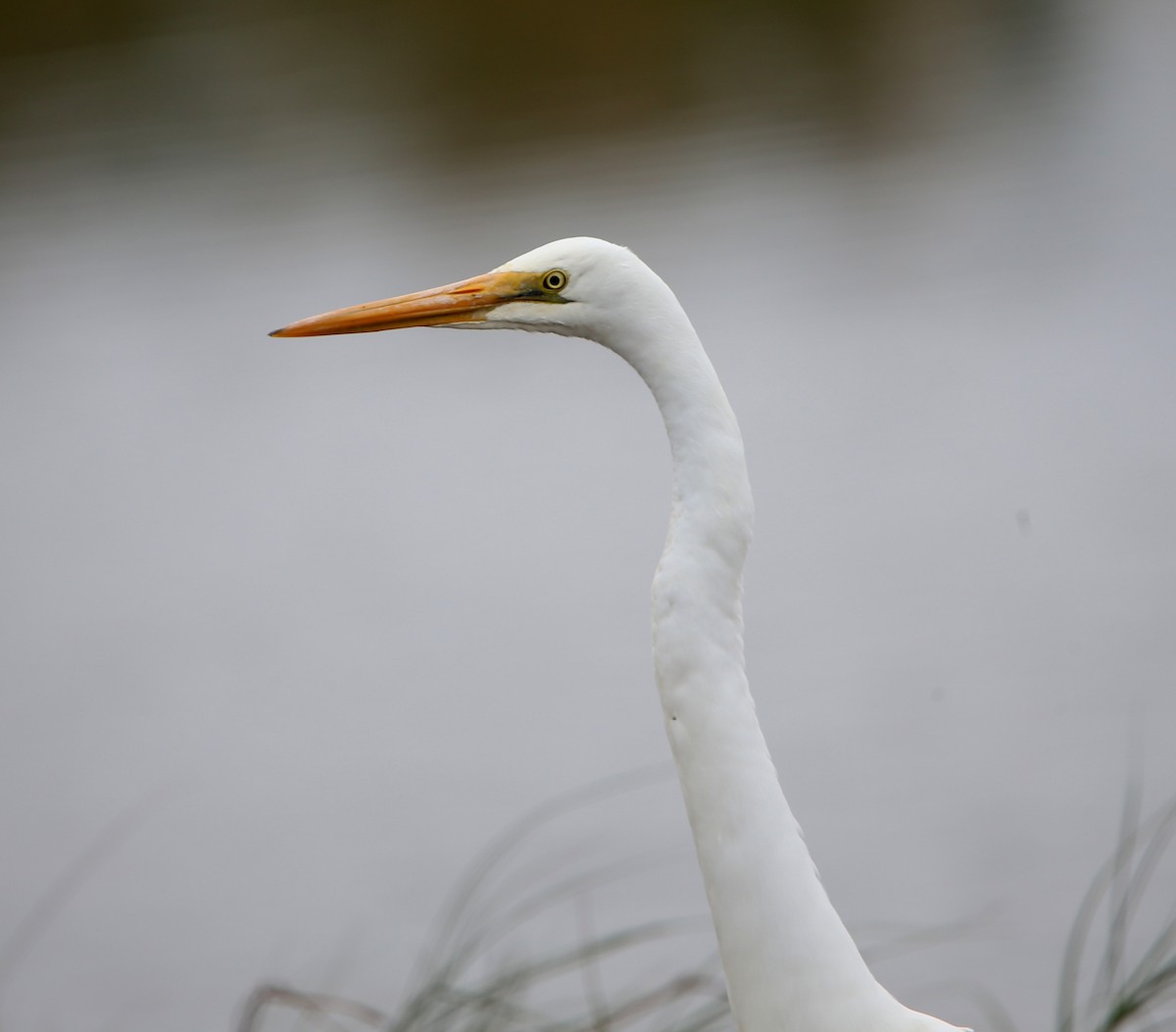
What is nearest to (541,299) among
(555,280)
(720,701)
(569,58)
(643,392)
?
(555,280)

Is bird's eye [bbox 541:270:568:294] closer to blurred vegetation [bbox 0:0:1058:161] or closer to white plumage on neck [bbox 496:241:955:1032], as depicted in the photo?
white plumage on neck [bbox 496:241:955:1032]

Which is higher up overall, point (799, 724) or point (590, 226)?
point (590, 226)

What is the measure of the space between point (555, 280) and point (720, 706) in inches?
16.0


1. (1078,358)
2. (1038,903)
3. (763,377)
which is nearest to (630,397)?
(763,377)

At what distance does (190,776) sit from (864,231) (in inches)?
139

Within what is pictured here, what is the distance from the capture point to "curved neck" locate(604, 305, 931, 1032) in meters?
1.10

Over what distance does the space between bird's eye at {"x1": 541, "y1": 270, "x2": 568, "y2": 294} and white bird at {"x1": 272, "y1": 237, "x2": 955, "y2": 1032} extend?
0.06ft

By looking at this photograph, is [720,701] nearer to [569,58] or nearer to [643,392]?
[643,392]

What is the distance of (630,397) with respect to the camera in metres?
4.57

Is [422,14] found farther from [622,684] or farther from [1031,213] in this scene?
[622,684]

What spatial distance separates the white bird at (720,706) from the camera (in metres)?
1.10

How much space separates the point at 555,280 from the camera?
1194 mm

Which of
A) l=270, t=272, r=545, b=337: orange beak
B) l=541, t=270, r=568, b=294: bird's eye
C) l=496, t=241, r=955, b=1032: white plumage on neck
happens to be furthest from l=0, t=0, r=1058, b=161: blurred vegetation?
l=496, t=241, r=955, b=1032: white plumage on neck

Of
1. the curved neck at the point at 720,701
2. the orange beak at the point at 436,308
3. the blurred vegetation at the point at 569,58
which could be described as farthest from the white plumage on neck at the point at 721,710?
the blurred vegetation at the point at 569,58
